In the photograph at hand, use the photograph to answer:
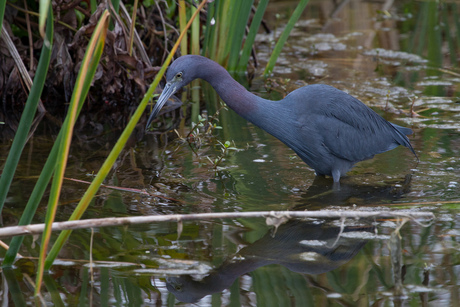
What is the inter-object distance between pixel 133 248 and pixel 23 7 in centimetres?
361

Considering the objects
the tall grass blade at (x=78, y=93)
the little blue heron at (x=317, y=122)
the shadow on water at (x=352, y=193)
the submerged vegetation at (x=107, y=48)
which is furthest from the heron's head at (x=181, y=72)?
the tall grass blade at (x=78, y=93)

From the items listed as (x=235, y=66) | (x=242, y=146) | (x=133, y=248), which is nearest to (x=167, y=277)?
(x=133, y=248)

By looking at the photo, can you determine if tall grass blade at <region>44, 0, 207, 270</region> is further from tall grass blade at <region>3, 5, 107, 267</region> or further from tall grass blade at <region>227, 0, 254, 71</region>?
tall grass blade at <region>227, 0, 254, 71</region>

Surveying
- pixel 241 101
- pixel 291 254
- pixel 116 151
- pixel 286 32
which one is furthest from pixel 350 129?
pixel 116 151

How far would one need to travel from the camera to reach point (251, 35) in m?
6.59

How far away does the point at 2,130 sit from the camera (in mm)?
5566

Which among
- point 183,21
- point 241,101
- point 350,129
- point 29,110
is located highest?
point 183,21

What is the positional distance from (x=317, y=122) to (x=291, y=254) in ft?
5.14

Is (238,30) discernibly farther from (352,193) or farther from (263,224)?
(263,224)

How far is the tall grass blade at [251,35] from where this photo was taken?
6065 mm

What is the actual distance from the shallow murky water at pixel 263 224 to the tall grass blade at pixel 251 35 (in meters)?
0.31

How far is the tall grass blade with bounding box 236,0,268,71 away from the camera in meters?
6.07

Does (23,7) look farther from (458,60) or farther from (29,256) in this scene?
(458,60)

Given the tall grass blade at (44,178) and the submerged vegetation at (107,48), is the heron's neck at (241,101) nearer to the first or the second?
the submerged vegetation at (107,48)
